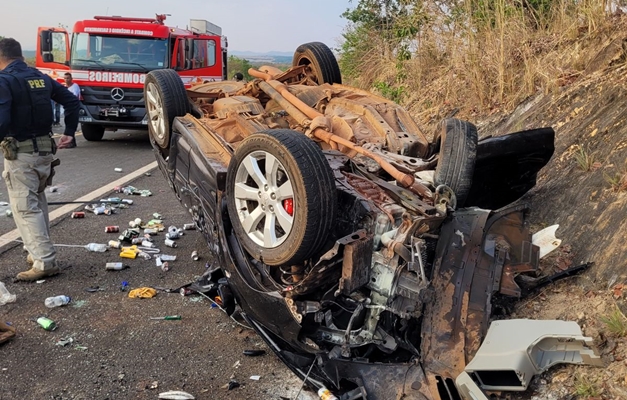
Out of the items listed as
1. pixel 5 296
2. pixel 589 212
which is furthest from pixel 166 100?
pixel 589 212

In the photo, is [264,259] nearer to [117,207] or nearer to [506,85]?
[117,207]

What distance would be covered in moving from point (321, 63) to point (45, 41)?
816 centimetres

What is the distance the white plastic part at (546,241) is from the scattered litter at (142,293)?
2747mm

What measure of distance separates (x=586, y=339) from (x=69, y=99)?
4454 mm

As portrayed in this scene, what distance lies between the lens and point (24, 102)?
15.0ft

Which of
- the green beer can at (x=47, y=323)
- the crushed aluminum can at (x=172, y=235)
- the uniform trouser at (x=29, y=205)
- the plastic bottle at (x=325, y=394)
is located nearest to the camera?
the plastic bottle at (x=325, y=394)

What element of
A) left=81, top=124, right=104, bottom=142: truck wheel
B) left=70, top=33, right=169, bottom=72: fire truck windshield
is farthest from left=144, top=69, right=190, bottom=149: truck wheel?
left=81, top=124, right=104, bottom=142: truck wheel

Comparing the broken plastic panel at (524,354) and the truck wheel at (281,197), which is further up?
the truck wheel at (281,197)

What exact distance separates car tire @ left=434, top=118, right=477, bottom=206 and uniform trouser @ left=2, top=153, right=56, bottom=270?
10.6 ft

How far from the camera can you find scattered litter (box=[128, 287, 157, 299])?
4.29 meters

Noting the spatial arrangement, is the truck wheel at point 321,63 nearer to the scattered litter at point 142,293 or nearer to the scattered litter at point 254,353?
the scattered litter at point 142,293

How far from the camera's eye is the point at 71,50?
1164cm

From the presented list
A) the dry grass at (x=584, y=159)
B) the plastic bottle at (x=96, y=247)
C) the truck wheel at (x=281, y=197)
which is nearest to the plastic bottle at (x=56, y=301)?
the plastic bottle at (x=96, y=247)

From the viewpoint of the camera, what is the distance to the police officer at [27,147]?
14.8ft
